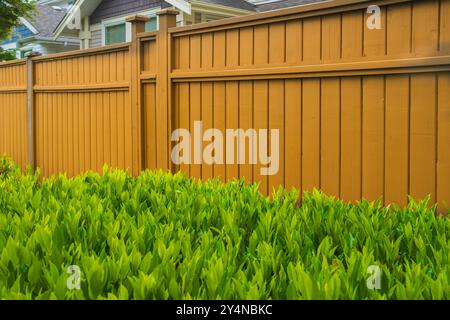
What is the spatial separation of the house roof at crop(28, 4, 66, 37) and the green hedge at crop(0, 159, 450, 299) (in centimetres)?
2405

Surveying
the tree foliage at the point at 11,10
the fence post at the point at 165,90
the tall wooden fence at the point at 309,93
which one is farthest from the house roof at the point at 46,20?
the fence post at the point at 165,90

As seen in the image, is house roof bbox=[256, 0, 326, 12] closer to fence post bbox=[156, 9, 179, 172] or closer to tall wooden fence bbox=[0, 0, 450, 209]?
tall wooden fence bbox=[0, 0, 450, 209]

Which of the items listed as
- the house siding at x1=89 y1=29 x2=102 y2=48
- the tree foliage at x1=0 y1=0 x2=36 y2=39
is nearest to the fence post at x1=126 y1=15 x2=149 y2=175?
the house siding at x1=89 y1=29 x2=102 y2=48

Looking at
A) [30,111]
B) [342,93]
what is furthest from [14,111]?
[342,93]

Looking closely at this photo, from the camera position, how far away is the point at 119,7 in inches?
734

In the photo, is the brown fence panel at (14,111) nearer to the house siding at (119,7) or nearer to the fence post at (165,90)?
the fence post at (165,90)

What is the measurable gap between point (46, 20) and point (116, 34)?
10344 millimetres

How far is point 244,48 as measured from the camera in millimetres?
5934

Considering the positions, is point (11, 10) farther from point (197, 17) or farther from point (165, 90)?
point (165, 90)

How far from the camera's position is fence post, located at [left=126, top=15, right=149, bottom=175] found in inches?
295

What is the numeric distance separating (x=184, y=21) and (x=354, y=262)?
46.1 feet

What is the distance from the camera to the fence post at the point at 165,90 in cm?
691

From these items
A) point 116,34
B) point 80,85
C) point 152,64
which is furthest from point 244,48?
point 116,34

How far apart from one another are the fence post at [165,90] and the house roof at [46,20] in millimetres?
19868
